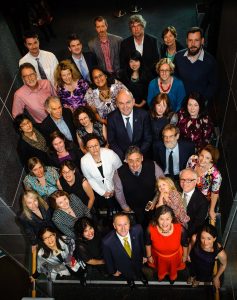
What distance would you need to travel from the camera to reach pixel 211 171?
388 cm

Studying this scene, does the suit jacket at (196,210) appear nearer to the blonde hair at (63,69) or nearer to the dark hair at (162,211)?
the dark hair at (162,211)

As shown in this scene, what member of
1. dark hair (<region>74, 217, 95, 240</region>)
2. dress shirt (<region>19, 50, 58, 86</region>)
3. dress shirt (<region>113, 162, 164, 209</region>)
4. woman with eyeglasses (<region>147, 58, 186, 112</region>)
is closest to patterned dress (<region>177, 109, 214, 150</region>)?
woman with eyeglasses (<region>147, 58, 186, 112</region>)

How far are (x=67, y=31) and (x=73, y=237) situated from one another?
5.21 metres

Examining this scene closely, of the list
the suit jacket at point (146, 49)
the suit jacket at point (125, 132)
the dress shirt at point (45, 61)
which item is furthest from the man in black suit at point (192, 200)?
the dress shirt at point (45, 61)

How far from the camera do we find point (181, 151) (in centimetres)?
412

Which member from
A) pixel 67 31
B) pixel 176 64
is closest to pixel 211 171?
pixel 176 64

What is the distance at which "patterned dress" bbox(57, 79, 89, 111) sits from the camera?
15.3ft

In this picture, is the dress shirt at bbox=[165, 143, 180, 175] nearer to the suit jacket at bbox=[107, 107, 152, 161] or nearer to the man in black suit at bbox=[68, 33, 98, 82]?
the suit jacket at bbox=[107, 107, 152, 161]

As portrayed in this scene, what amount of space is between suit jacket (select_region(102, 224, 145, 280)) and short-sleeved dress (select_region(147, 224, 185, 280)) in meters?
0.14

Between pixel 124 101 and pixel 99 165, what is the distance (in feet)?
2.65

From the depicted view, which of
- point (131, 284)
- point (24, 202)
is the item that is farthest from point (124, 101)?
point (131, 284)

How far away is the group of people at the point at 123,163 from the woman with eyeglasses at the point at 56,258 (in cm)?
1

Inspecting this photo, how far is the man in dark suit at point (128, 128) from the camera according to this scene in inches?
169

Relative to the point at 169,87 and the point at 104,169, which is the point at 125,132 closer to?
the point at 104,169
